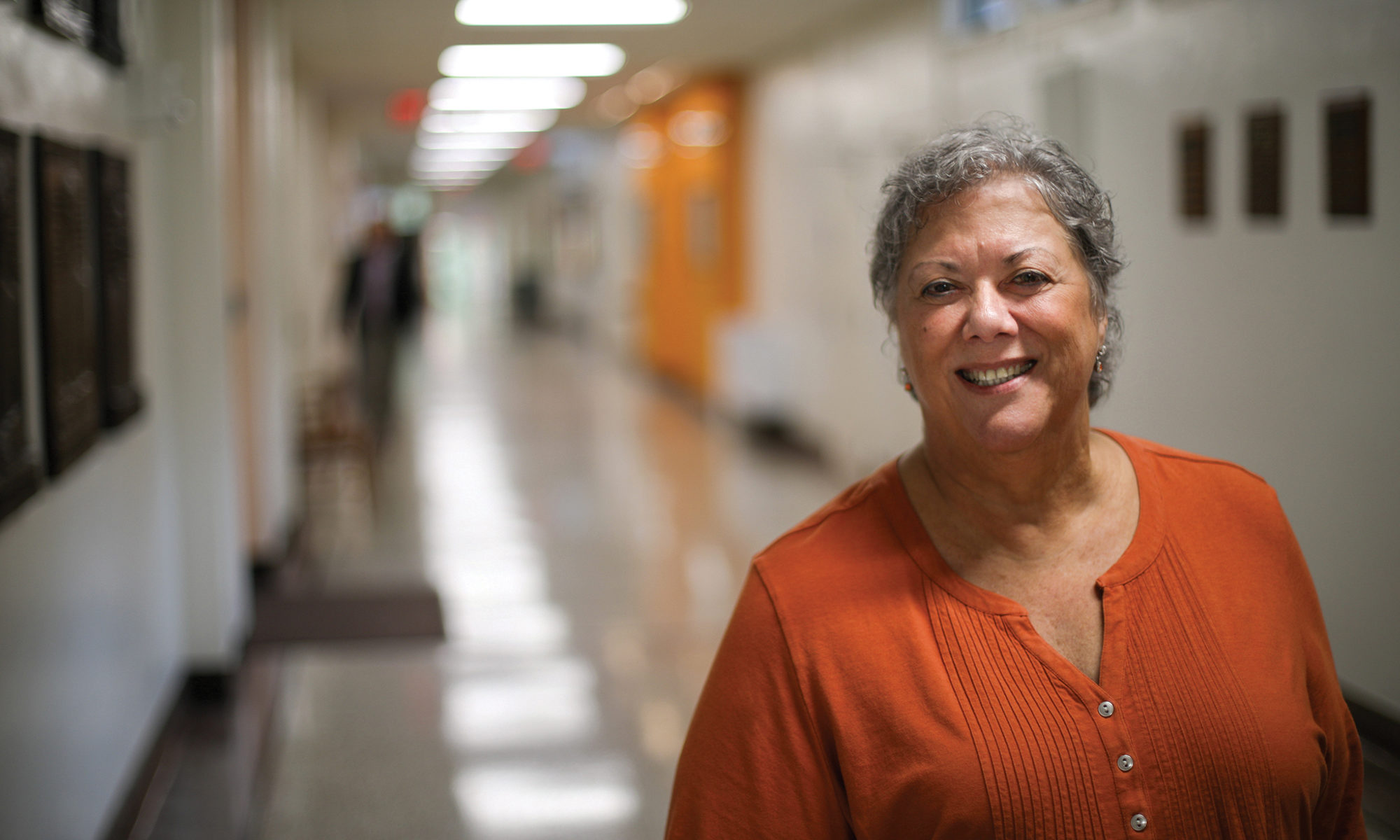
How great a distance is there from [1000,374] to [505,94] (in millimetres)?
10154

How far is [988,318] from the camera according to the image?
4.66 feet

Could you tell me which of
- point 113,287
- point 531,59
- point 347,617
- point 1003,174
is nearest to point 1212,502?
point 1003,174

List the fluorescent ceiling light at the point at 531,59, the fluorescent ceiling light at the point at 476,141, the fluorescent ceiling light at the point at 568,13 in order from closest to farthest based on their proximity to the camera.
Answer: the fluorescent ceiling light at the point at 568,13
the fluorescent ceiling light at the point at 531,59
the fluorescent ceiling light at the point at 476,141

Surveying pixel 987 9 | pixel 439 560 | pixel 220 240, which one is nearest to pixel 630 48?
pixel 987 9

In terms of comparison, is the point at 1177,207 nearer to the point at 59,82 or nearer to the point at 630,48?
the point at 59,82

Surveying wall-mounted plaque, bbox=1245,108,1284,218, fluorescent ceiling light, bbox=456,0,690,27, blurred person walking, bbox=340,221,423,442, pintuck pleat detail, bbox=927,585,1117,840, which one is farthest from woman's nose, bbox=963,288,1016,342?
blurred person walking, bbox=340,221,423,442

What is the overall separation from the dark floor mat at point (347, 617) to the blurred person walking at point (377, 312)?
4353 millimetres

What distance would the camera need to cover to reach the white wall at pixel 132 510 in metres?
2.52

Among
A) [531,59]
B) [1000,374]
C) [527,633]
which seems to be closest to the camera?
[1000,374]

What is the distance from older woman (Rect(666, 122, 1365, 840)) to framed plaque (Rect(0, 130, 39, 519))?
1501 millimetres

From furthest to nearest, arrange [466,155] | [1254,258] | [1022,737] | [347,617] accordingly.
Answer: [466,155] < [347,617] < [1254,258] < [1022,737]

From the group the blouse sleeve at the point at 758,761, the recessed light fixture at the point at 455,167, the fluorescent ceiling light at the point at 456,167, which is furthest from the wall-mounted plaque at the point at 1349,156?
the fluorescent ceiling light at the point at 456,167

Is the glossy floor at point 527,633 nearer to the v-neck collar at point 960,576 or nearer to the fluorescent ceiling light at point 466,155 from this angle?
the v-neck collar at point 960,576

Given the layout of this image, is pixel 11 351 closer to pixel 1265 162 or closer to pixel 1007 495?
pixel 1007 495
